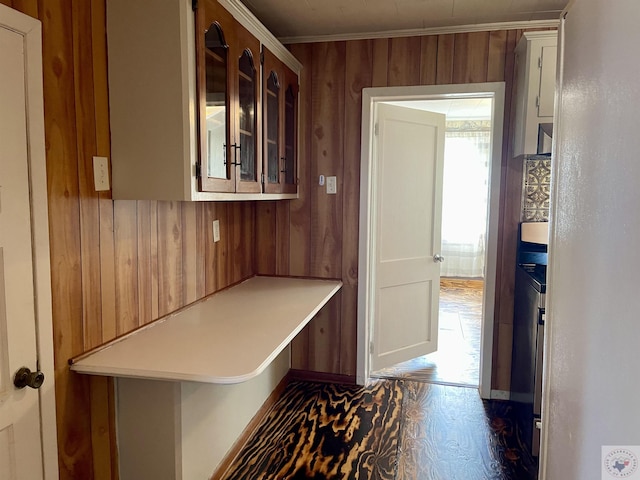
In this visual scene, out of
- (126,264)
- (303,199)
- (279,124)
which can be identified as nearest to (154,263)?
(126,264)

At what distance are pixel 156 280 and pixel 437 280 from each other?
93.7 inches

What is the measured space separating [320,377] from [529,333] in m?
1.51

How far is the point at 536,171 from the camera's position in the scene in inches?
110

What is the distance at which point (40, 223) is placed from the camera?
1.34m

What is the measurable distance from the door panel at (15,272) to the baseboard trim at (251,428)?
1.01 metres

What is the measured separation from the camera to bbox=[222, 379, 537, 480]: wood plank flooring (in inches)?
88.3

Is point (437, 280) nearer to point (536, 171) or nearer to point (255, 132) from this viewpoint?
point (536, 171)

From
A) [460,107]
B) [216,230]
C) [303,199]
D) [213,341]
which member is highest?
[460,107]

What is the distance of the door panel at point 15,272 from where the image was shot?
1230 millimetres

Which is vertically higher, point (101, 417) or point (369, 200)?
point (369, 200)

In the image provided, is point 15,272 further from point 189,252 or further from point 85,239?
point 189,252

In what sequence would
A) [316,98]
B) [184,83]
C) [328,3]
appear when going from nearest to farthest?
[184,83]
[328,3]
[316,98]

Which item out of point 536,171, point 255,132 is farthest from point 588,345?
point 536,171

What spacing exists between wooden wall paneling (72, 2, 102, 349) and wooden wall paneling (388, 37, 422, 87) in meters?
1.94
